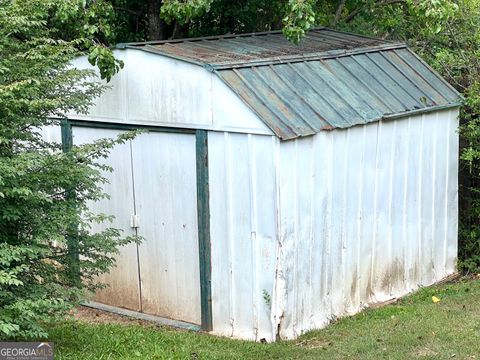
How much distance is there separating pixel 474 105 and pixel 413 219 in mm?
1703

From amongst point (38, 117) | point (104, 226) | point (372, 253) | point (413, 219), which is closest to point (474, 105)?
point (413, 219)

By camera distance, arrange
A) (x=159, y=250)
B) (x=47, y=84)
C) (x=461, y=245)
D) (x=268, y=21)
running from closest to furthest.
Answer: (x=47, y=84) < (x=159, y=250) < (x=461, y=245) < (x=268, y=21)

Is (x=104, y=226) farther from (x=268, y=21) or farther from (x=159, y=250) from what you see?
(x=268, y=21)

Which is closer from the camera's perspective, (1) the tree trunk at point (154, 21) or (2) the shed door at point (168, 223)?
(2) the shed door at point (168, 223)

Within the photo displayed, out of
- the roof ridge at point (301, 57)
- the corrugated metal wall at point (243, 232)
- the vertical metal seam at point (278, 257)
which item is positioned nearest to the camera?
the vertical metal seam at point (278, 257)

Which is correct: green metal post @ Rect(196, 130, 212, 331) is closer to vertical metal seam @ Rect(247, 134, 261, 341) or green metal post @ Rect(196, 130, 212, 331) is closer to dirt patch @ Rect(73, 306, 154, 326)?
vertical metal seam @ Rect(247, 134, 261, 341)

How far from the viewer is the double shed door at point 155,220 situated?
8.84m

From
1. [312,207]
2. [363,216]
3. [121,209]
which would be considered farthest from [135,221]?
[363,216]

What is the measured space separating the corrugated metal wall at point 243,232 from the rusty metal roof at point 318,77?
0.44m

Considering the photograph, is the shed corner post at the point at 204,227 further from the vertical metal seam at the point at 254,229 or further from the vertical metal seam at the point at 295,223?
the vertical metal seam at the point at 295,223

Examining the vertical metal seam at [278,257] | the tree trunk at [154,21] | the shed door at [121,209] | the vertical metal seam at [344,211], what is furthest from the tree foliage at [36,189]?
the tree trunk at [154,21]

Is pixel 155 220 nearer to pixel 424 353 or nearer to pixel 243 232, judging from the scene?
pixel 243 232

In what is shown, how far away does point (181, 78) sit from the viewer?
8.54 metres

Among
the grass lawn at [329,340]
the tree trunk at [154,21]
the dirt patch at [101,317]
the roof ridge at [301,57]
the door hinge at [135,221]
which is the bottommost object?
the dirt patch at [101,317]
